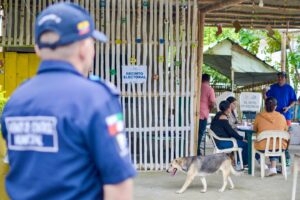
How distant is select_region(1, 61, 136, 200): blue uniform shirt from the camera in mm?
1800

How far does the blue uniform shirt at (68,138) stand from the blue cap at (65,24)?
3.7 inches

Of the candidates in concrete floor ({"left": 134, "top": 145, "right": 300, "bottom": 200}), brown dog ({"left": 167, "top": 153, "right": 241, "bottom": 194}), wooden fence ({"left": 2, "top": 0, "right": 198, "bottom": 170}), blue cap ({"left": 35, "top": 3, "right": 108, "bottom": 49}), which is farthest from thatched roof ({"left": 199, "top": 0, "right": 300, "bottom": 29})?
blue cap ({"left": 35, "top": 3, "right": 108, "bottom": 49})

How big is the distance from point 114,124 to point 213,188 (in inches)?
234

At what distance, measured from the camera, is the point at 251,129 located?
874cm

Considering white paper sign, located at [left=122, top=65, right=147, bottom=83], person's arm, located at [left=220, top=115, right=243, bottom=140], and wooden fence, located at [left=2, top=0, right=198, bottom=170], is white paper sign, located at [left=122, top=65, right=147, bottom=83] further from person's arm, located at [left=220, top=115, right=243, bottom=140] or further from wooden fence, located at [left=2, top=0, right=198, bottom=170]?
person's arm, located at [left=220, top=115, right=243, bottom=140]

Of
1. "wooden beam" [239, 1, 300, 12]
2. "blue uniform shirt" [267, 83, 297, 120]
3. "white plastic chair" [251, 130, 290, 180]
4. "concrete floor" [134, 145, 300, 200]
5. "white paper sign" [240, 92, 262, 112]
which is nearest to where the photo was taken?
"concrete floor" [134, 145, 300, 200]

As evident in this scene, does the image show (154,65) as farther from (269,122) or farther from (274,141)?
(274,141)

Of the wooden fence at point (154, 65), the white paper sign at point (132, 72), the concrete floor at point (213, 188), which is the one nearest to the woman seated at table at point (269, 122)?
the concrete floor at point (213, 188)

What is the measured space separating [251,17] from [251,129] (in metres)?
2.95

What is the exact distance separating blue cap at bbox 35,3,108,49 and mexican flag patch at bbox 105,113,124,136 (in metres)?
0.32

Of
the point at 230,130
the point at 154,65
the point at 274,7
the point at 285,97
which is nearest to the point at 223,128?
the point at 230,130

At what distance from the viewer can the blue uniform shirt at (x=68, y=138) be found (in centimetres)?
180

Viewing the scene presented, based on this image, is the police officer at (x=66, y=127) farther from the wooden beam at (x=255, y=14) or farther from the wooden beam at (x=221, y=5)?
the wooden beam at (x=255, y=14)

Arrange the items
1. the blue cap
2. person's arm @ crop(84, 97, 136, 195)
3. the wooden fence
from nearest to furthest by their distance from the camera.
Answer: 1. person's arm @ crop(84, 97, 136, 195)
2. the blue cap
3. the wooden fence
